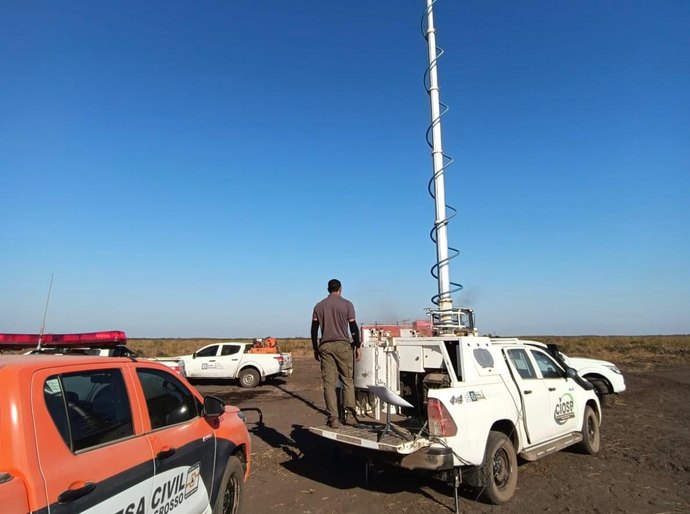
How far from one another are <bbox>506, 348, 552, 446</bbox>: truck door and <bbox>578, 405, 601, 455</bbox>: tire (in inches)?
53.7

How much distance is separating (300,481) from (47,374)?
4736 mm

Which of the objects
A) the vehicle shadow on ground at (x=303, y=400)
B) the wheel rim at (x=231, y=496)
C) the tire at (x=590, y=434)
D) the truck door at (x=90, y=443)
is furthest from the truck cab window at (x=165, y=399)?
the vehicle shadow on ground at (x=303, y=400)

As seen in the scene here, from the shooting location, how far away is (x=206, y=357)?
61.8 ft

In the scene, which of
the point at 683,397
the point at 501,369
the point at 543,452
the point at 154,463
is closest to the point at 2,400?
the point at 154,463

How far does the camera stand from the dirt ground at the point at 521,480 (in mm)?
5691

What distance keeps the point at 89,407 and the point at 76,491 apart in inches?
23.6

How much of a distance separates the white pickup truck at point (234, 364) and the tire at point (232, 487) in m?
13.7

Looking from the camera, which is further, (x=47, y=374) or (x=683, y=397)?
(x=683, y=397)

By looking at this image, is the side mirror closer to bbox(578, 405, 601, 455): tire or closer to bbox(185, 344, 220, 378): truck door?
bbox(578, 405, 601, 455): tire

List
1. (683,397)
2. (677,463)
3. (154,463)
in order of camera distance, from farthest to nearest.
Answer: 1. (683,397)
2. (677,463)
3. (154,463)

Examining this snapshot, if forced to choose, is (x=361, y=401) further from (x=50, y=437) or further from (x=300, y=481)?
(x=50, y=437)

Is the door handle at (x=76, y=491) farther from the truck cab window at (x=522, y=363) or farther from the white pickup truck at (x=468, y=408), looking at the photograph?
the truck cab window at (x=522, y=363)

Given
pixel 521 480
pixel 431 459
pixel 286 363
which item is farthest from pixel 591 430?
pixel 286 363

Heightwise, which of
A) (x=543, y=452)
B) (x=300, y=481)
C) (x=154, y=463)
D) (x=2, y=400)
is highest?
(x=2, y=400)
